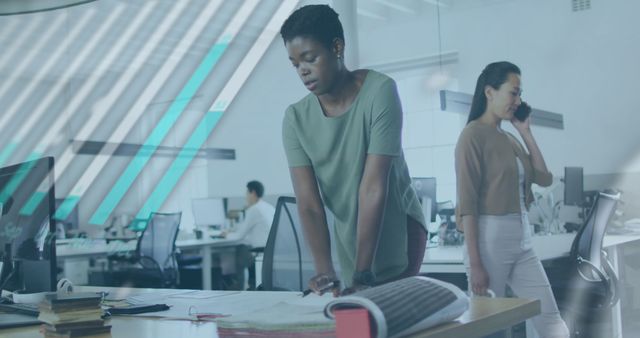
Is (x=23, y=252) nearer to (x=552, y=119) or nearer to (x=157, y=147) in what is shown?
(x=552, y=119)

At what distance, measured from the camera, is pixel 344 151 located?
2113mm

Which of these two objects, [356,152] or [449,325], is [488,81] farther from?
[449,325]

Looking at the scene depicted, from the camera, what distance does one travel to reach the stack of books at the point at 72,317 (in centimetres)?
145

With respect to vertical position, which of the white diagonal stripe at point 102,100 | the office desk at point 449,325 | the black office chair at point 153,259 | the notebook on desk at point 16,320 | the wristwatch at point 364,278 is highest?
the white diagonal stripe at point 102,100

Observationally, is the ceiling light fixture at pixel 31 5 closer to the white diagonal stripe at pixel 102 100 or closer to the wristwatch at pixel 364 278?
the wristwatch at pixel 364 278

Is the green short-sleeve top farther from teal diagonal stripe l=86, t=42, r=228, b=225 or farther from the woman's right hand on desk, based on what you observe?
teal diagonal stripe l=86, t=42, r=228, b=225

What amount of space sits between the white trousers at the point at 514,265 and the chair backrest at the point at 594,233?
0.97 ft

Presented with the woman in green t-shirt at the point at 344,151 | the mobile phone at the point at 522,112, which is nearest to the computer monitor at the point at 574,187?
the mobile phone at the point at 522,112

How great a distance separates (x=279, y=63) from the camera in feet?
26.5

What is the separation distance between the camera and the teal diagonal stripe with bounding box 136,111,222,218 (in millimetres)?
8828

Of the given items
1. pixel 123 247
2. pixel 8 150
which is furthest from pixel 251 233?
pixel 8 150

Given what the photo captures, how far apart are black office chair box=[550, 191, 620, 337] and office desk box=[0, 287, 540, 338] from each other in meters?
2.29

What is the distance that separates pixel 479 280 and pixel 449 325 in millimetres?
2311

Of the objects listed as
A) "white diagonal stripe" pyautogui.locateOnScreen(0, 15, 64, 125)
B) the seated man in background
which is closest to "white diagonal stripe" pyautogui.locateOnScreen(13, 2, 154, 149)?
"white diagonal stripe" pyautogui.locateOnScreen(0, 15, 64, 125)
